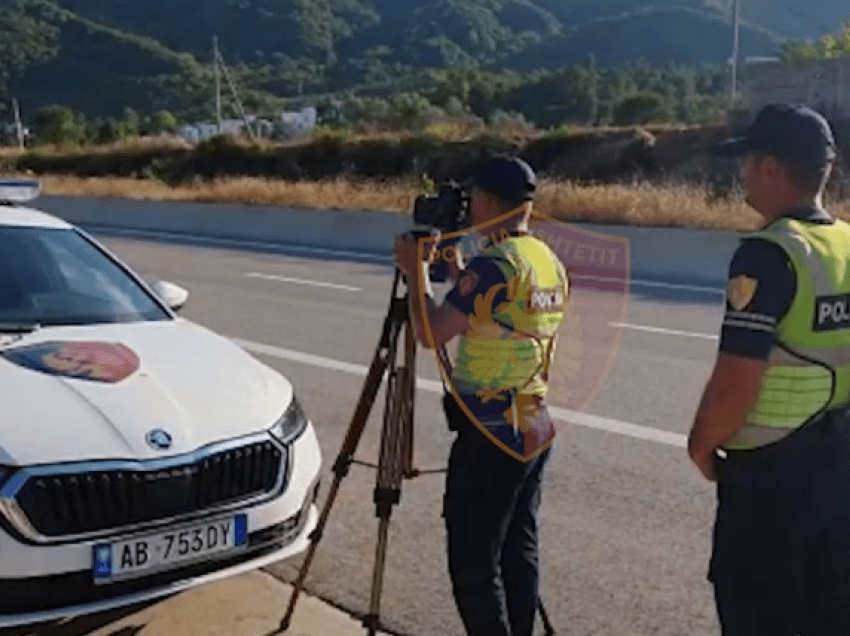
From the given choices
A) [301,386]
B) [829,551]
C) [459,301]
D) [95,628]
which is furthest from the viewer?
[301,386]

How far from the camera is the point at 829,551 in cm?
294

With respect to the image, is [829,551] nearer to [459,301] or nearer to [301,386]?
[459,301]

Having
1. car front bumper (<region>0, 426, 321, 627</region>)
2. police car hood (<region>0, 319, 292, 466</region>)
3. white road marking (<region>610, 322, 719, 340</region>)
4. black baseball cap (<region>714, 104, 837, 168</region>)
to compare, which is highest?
black baseball cap (<region>714, 104, 837, 168</region>)

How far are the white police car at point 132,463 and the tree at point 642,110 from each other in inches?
1560

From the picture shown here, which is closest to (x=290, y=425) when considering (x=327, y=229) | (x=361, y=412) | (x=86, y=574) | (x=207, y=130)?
(x=361, y=412)

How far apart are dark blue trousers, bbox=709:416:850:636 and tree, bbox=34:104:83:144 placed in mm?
64546

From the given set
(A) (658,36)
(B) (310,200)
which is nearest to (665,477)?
(B) (310,200)

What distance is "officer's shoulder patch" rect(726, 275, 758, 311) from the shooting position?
2.68m

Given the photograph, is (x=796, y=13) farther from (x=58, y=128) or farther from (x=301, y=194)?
(x=301, y=194)

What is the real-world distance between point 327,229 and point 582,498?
1689 centimetres

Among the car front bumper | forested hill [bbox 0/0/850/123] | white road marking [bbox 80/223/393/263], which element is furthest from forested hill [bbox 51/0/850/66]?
the car front bumper

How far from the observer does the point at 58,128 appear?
222 feet

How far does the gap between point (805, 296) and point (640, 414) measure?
15.8 ft

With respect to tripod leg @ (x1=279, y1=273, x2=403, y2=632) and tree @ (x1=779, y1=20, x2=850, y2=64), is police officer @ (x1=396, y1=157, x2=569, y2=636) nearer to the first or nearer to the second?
tripod leg @ (x1=279, y1=273, x2=403, y2=632)
